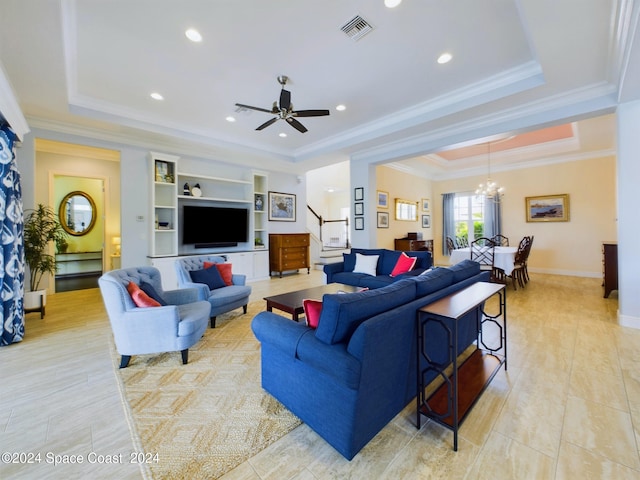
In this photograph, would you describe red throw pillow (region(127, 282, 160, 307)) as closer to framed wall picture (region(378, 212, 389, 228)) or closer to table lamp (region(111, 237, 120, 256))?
table lamp (region(111, 237, 120, 256))

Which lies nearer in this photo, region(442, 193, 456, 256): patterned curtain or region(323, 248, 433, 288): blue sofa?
region(323, 248, 433, 288): blue sofa

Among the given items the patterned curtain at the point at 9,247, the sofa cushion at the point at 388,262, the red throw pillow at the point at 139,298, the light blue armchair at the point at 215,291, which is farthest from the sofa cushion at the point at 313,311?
the patterned curtain at the point at 9,247

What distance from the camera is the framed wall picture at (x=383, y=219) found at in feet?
23.4

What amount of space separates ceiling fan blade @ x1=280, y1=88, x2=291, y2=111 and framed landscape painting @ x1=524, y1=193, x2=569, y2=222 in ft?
24.3

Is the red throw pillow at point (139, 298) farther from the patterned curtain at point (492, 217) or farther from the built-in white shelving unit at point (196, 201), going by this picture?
the patterned curtain at point (492, 217)

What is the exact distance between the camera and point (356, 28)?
8.41 ft

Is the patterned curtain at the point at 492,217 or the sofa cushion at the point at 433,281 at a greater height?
the patterned curtain at the point at 492,217

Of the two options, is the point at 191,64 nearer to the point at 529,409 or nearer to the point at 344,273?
the point at 344,273

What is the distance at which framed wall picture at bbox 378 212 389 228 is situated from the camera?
7125 mm

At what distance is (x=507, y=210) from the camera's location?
307 inches

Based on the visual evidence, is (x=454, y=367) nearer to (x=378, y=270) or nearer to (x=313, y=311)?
(x=313, y=311)

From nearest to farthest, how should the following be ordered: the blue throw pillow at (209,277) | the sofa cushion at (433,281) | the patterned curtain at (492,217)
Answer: the sofa cushion at (433,281) < the blue throw pillow at (209,277) < the patterned curtain at (492,217)

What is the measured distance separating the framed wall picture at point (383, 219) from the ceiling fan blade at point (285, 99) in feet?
14.5

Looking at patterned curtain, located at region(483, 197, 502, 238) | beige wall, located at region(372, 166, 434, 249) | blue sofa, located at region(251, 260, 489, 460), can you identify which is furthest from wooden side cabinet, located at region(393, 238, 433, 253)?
blue sofa, located at region(251, 260, 489, 460)
